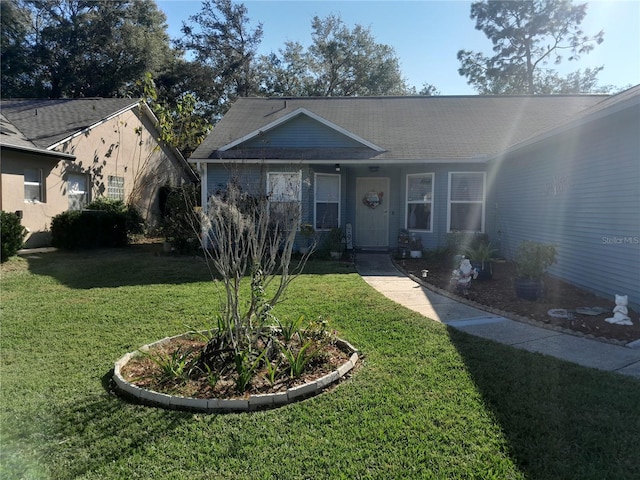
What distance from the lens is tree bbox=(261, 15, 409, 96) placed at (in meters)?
29.8

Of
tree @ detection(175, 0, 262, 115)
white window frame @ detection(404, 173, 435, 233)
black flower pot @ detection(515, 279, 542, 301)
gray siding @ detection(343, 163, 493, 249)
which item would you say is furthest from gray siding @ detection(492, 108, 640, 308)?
tree @ detection(175, 0, 262, 115)

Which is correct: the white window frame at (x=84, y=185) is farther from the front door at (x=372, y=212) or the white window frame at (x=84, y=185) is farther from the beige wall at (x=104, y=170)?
the front door at (x=372, y=212)

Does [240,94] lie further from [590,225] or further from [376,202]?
[590,225]

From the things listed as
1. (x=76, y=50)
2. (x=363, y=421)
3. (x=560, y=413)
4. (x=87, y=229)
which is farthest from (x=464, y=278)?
(x=76, y=50)

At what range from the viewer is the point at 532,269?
21.2 feet

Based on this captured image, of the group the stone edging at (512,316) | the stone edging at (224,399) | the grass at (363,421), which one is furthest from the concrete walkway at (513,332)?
the stone edging at (224,399)

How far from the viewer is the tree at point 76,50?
25984mm

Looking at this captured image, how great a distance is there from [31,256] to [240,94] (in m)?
22.7

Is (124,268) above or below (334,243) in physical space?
below

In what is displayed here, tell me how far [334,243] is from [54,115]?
37.5ft

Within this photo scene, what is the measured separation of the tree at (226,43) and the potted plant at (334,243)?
21.9 meters

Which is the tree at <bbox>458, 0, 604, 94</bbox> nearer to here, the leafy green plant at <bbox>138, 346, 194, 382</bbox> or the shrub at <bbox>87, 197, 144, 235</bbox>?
the shrub at <bbox>87, 197, 144, 235</bbox>

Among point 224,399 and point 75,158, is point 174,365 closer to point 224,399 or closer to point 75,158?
point 224,399

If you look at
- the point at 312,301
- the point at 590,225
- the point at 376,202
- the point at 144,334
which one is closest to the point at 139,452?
the point at 144,334
